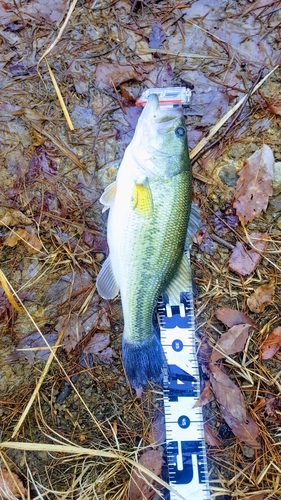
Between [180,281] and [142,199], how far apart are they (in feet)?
1.98

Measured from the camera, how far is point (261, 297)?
2.96 meters

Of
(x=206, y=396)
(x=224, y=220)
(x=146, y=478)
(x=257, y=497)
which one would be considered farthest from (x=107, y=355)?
(x=257, y=497)

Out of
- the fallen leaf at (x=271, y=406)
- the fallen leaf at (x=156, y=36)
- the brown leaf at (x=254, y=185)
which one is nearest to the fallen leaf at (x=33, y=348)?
the fallen leaf at (x=271, y=406)

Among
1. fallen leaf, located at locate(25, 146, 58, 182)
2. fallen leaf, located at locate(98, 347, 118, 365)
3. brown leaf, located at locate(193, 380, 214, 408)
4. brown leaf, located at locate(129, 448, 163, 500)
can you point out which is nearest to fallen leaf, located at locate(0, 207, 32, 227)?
fallen leaf, located at locate(25, 146, 58, 182)

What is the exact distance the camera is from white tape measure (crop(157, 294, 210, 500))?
283 centimetres

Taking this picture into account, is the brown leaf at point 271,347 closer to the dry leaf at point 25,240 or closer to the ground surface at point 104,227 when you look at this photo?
the ground surface at point 104,227

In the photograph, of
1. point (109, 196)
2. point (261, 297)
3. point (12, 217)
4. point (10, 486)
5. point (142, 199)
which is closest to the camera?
point (142, 199)

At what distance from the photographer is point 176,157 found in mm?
2305

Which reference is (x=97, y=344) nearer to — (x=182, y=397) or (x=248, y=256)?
(x=182, y=397)

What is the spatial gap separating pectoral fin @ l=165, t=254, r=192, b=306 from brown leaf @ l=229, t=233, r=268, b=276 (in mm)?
568

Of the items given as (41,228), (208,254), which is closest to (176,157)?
(208,254)

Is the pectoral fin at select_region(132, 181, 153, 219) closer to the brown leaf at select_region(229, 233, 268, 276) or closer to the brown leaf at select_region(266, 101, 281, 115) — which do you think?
the brown leaf at select_region(229, 233, 268, 276)

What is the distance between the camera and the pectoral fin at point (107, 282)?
2.60 meters

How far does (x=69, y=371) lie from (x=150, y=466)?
858mm
